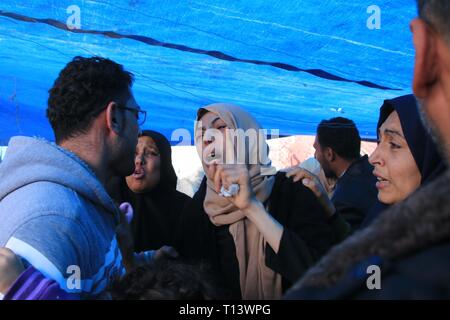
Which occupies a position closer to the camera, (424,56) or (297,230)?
(424,56)

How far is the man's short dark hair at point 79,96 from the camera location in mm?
1936

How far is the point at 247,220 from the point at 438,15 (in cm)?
169

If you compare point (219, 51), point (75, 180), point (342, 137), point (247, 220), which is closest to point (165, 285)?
point (75, 180)

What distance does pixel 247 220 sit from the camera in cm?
241

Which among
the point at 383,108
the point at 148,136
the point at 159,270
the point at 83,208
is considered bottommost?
the point at 159,270

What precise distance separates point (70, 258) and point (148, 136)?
2079mm

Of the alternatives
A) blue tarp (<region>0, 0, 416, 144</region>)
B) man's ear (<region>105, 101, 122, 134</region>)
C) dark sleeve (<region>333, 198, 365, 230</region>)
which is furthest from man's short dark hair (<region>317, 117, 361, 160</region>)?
man's ear (<region>105, 101, 122, 134</region>)

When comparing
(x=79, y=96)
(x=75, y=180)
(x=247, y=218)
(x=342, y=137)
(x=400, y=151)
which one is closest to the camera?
(x=75, y=180)

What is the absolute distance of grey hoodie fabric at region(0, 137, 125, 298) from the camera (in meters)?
1.49

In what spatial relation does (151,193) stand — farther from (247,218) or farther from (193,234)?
(247,218)
